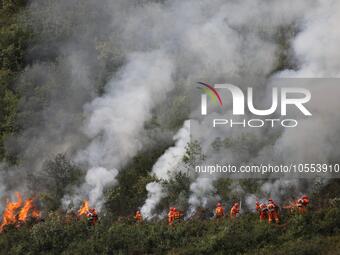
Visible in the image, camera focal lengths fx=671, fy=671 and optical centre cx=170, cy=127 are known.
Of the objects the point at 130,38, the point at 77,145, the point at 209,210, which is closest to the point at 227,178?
the point at 209,210

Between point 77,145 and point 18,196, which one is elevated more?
point 77,145

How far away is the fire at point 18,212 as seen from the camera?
3087cm

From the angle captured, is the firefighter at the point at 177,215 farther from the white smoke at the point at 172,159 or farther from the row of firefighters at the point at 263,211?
the white smoke at the point at 172,159

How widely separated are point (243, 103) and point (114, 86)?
26.4ft

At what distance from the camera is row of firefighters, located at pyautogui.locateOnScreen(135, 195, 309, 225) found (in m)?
26.7

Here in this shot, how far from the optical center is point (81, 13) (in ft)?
145

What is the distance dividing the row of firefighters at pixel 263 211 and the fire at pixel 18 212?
215 inches

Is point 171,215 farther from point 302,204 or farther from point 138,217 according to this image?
point 302,204

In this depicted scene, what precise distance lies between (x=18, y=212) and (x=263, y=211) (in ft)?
39.6

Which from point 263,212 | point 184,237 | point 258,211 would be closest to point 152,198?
point 184,237

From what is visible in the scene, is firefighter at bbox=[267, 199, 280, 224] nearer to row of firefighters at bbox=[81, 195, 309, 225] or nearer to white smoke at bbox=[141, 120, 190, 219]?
row of firefighters at bbox=[81, 195, 309, 225]

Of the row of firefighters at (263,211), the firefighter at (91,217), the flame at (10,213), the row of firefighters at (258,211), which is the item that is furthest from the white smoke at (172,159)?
the flame at (10,213)

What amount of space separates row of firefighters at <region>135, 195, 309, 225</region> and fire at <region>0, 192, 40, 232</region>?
546 centimetres

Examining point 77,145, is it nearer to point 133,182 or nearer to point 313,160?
point 133,182
